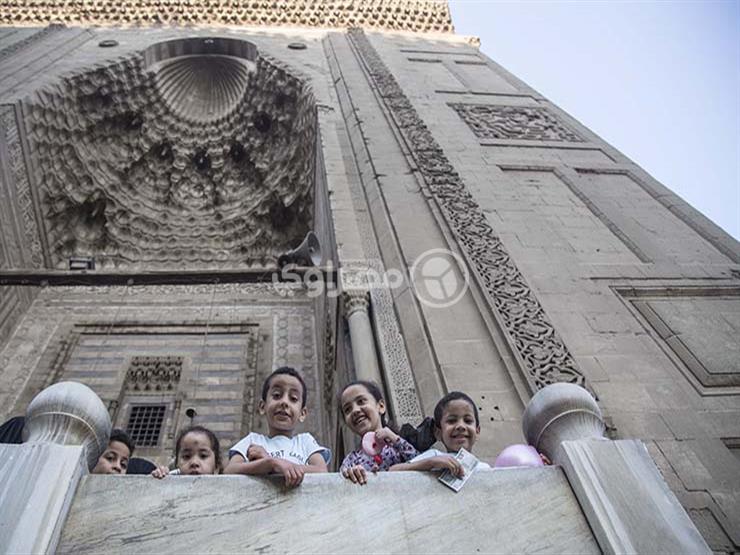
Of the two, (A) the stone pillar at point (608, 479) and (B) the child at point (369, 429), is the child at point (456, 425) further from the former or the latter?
(A) the stone pillar at point (608, 479)

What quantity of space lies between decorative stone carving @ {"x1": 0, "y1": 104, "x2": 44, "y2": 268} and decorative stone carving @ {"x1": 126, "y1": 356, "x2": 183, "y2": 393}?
2417 millimetres

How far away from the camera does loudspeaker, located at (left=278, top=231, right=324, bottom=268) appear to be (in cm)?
748

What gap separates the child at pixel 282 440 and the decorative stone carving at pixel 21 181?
273 inches

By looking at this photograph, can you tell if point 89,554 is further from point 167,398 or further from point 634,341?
point 167,398

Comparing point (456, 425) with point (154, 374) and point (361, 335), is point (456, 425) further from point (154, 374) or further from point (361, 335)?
point (154, 374)

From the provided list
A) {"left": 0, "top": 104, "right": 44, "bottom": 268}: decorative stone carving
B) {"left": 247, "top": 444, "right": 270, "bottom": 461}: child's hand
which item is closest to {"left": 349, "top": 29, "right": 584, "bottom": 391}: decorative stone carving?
{"left": 247, "top": 444, "right": 270, "bottom": 461}: child's hand

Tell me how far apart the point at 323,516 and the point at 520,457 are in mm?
896

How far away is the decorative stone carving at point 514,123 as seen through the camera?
775 centimetres

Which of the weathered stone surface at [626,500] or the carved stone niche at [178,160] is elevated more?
the carved stone niche at [178,160]

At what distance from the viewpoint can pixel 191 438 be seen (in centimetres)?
266

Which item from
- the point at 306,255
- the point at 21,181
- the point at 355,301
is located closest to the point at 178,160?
the point at 21,181

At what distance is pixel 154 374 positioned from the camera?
24.5 feet

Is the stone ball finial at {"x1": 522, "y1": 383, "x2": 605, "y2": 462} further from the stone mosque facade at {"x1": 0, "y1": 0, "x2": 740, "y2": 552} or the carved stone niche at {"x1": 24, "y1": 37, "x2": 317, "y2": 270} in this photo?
the carved stone niche at {"x1": 24, "y1": 37, "x2": 317, "y2": 270}

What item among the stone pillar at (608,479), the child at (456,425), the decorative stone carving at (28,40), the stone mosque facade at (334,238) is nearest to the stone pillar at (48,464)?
the child at (456,425)
